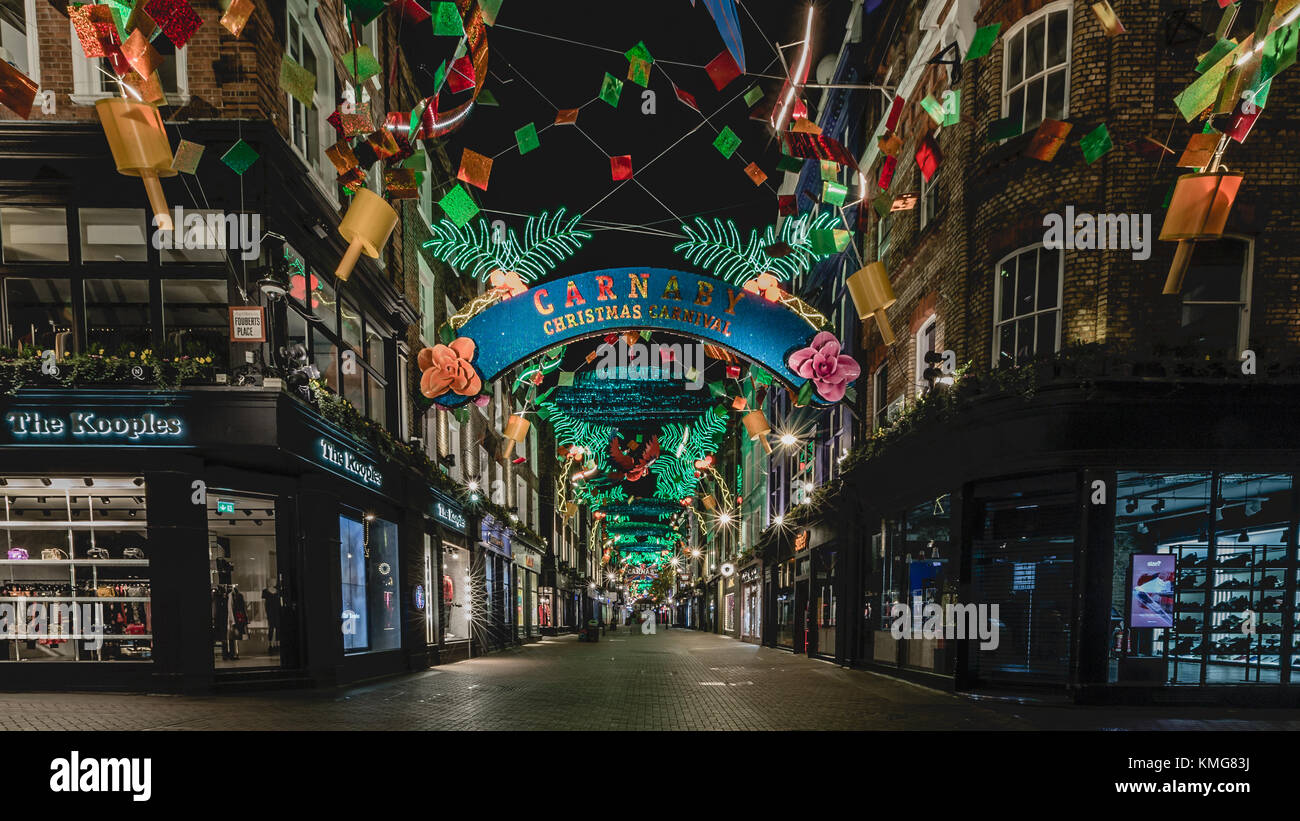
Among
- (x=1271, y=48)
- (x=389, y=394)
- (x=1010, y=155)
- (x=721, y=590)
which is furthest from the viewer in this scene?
(x=721, y=590)

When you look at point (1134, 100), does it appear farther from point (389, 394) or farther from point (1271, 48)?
point (389, 394)

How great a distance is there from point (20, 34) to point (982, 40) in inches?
541

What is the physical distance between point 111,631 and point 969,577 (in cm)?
1382

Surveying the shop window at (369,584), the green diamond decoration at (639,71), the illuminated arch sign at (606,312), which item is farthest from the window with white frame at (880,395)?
the shop window at (369,584)

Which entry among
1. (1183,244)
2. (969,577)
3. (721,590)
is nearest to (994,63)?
(1183,244)

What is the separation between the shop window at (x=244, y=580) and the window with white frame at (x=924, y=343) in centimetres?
1253

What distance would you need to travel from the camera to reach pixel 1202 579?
10.9 m

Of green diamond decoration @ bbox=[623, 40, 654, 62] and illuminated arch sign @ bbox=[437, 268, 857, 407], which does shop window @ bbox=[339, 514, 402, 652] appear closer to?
illuminated arch sign @ bbox=[437, 268, 857, 407]

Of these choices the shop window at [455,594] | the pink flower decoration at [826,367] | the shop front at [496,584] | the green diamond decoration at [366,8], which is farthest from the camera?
the shop front at [496,584]

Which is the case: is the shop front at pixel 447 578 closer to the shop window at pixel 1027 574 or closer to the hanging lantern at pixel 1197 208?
the shop window at pixel 1027 574

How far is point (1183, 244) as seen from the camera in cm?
877

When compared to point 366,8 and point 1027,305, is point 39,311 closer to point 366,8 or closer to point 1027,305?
point 366,8

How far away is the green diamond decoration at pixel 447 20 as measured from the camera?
7.90 meters

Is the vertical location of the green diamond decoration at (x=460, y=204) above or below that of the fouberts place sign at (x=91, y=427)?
→ above
